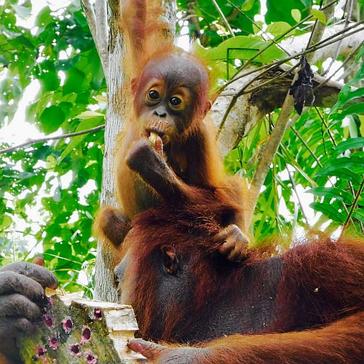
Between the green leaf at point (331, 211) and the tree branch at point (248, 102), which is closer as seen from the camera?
the green leaf at point (331, 211)

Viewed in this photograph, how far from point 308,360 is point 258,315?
0.98ft

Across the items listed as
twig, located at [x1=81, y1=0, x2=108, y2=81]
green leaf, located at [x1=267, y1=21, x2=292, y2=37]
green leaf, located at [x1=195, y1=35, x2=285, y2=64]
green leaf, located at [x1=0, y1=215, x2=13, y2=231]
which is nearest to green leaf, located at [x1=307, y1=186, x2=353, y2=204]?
green leaf, located at [x1=195, y1=35, x2=285, y2=64]

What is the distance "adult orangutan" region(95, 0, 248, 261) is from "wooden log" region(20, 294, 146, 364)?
76cm

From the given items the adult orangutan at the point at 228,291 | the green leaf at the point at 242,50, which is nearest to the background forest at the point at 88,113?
the green leaf at the point at 242,50

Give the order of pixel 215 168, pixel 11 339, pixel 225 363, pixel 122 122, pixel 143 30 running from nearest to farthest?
pixel 225 363 → pixel 11 339 → pixel 215 168 → pixel 122 122 → pixel 143 30

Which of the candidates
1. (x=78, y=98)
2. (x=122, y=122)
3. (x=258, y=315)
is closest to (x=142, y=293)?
(x=258, y=315)

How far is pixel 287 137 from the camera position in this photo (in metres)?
4.18

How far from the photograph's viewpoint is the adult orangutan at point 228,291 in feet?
5.88

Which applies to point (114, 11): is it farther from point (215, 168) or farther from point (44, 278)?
point (44, 278)

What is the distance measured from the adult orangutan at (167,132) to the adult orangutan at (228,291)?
171mm

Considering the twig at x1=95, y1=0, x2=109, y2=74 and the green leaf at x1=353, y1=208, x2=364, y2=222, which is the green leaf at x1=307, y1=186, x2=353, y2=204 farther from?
the twig at x1=95, y1=0, x2=109, y2=74

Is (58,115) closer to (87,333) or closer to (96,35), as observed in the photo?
(96,35)

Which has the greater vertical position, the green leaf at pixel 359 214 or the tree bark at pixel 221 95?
the tree bark at pixel 221 95

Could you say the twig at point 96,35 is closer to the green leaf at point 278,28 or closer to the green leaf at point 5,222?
the green leaf at point 278,28
